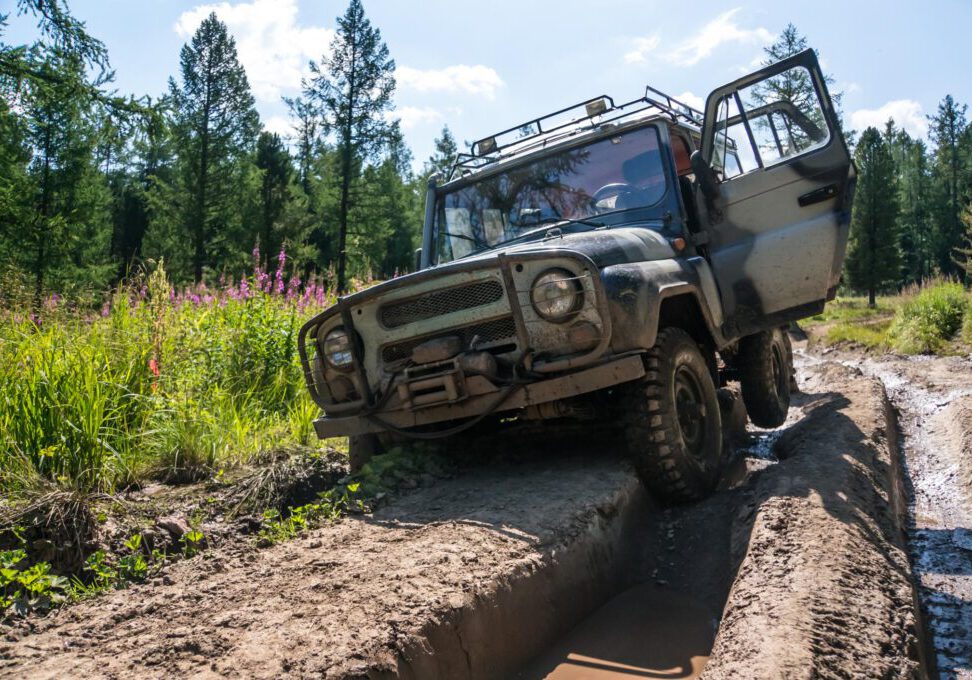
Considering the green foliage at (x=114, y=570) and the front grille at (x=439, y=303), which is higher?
the front grille at (x=439, y=303)

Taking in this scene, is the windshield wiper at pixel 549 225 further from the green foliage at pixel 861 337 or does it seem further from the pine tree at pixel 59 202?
the green foliage at pixel 861 337

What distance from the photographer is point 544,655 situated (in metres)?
2.64

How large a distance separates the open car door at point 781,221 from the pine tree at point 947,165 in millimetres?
59130

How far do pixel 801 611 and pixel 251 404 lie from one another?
13.8 ft

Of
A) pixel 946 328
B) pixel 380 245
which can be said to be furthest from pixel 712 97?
pixel 380 245

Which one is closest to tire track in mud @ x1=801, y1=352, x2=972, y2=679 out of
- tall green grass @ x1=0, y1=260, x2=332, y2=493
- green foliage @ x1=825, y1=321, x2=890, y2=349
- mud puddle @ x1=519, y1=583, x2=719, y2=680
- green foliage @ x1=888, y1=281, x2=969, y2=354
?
mud puddle @ x1=519, y1=583, x2=719, y2=680

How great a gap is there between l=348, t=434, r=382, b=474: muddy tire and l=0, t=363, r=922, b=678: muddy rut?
659 millimetres

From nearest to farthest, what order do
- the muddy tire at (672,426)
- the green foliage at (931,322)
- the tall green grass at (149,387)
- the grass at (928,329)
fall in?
the muddy tire at (672,426) < the tall green grass at (149,387) < the grass at (928,329) < the green foliage at (931,322)

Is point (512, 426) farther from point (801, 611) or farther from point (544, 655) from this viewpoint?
point (801, 611)

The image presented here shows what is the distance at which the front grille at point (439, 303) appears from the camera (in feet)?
12.3

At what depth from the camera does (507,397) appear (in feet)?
12.0

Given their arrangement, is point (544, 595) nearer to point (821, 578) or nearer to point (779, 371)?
point (821, 578)

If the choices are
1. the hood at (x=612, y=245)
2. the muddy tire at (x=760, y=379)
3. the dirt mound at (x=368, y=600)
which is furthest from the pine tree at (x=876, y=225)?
the dirt mound at (x=368, y=600)

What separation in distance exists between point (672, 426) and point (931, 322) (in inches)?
436
